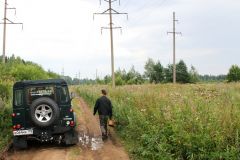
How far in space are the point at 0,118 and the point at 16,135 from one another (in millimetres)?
3997

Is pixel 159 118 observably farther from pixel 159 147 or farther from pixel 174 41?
pixel 174 41

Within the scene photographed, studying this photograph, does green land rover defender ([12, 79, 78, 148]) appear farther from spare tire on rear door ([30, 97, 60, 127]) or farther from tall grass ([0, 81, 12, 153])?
tall grass ([0, 81, 12, 153])

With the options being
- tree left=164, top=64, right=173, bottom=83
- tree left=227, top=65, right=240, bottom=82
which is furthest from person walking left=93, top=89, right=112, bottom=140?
tree left=164, top=64, right=173, bottom=83

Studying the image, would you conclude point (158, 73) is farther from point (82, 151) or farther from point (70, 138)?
point (82, 151)

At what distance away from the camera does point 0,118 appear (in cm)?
1931

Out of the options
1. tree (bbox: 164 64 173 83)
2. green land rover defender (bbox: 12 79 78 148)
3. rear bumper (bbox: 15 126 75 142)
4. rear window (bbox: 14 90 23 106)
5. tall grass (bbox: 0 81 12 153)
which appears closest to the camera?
green land rover defender (bbox: 12 79 78 148)

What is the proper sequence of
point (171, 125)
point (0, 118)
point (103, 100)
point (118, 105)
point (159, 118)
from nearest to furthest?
point (171, 125)
point (159, 118)
point (103, 100)
point (0, 118)
point (118, 105)

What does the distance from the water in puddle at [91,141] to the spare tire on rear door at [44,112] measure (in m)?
1.72

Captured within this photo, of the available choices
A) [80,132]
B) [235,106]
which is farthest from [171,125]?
[80,132]

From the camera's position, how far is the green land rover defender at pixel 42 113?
607 inches

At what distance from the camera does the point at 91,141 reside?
678 inches

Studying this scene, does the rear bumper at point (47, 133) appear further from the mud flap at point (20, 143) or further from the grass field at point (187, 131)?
the grass field at point (187, 131)

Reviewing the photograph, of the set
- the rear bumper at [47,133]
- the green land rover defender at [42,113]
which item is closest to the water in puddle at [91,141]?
the green land rover defender at [42,113]

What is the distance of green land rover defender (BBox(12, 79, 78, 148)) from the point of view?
15.4 meters
